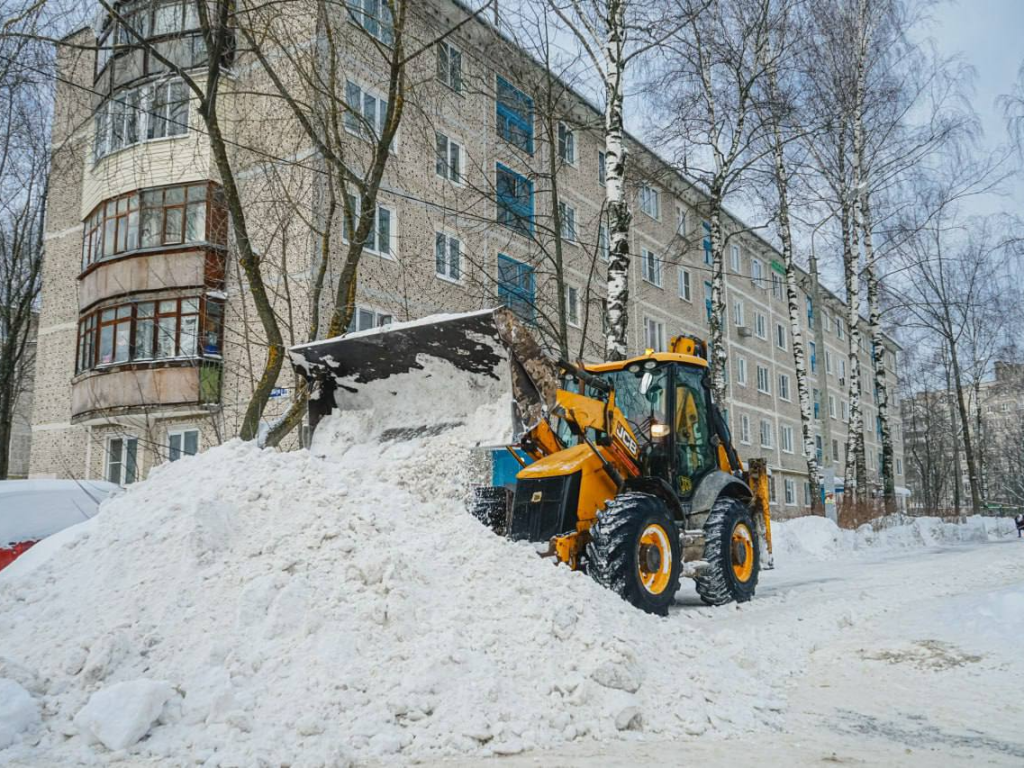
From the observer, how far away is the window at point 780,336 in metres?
43.3

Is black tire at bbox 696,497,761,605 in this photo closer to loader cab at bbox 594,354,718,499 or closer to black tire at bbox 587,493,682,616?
loader cab at bbox 594,354,718,499

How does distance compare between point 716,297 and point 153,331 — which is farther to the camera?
point 153,331

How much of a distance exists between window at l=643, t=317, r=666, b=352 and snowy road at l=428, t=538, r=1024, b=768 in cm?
2164

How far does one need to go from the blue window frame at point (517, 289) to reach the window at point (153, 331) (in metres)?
6.18

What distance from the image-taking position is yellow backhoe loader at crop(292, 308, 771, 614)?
7.17 m

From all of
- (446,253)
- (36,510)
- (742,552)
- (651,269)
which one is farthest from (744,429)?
(36,510)

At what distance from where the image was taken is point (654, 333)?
31.7 meters

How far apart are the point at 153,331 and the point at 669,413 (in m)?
14.4

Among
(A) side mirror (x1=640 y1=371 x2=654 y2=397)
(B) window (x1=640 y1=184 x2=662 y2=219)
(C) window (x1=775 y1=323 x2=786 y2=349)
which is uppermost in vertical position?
(B) window (x1=640 y1=184 x2=662 y2=219)

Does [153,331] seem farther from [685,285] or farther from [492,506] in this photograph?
[685,285]

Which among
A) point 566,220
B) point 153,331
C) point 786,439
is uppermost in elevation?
point 566,220

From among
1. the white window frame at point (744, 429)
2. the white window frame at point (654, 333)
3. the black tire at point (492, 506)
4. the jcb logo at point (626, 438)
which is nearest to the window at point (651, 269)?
the white window frame at point (654, 333)

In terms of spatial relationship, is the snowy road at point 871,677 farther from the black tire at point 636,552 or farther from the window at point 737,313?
the window at point 737,313

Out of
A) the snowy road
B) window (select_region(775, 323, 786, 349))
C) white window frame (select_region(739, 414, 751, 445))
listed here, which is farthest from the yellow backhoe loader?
window (select_region(775, 323, 786, 349))
